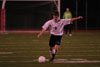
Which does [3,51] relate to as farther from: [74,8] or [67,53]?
[74,8]

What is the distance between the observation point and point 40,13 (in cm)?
3083

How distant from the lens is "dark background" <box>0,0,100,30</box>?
30.5 meters

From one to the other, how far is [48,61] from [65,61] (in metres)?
0.53

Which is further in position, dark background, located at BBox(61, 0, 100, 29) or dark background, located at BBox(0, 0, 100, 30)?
dark background, located at BBox(61, 0, 100, 29)

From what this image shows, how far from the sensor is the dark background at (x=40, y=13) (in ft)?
100

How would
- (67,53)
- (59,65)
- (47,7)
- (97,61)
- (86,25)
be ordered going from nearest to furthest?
(59,65) < (97,61) < (67,53) < (47,7) < (86,25)

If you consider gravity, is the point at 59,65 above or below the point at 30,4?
below

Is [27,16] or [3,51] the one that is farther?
[27,16]

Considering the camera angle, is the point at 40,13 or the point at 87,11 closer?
the point at 40,13

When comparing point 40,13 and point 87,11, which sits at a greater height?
point 87,11

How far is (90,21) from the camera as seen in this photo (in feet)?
109

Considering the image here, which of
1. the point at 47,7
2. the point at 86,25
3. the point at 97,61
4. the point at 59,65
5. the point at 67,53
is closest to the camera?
the point at 59,65

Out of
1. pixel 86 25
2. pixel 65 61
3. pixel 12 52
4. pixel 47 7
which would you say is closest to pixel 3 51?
pixel 12 52

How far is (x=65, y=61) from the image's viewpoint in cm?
1110
